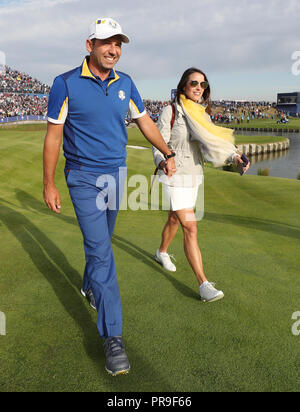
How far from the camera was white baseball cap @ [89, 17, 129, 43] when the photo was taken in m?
2.69

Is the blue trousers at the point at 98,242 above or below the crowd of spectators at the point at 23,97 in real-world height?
below

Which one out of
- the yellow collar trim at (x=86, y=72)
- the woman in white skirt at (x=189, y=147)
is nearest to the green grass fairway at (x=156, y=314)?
the woman in white skirt at (x=189, y=147)

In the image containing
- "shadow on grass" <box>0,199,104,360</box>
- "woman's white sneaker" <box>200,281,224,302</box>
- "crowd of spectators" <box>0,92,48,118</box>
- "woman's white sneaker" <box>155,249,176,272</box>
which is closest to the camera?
"shadow on grass" <box>0,199,104,360</box>

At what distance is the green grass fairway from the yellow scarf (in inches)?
54.7

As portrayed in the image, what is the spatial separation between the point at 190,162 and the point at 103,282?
1.66 metres

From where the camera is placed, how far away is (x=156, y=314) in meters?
3.27

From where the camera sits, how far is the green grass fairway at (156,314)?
2486 millimetres

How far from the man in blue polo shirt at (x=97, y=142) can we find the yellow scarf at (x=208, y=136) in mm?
784

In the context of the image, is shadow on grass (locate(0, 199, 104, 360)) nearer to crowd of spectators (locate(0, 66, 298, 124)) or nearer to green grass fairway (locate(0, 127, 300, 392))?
green grass fairway (locate(0, 127, 300, 392))

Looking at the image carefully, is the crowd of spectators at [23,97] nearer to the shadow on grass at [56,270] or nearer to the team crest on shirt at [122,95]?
the shadow on grass at [56,270]

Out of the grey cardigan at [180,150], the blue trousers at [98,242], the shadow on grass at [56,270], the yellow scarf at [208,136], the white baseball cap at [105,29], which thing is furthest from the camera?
the grey cardigan at [180,150]

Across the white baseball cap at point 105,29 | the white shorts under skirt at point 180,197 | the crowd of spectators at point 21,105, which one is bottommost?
the white shorts under skirt at point 180,197

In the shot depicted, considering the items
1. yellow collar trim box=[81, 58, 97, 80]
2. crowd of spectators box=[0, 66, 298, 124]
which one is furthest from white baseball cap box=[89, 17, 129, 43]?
crowd of spectators box=[0, 66, 298, 124]

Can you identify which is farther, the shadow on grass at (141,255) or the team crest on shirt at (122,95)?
the shadow on grass at (141,255)
